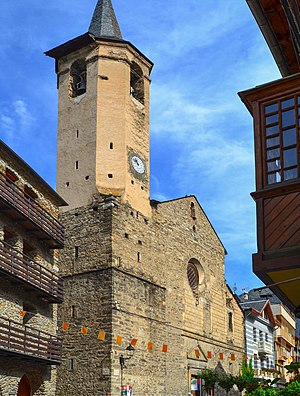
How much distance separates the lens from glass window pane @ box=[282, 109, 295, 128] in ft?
37.1

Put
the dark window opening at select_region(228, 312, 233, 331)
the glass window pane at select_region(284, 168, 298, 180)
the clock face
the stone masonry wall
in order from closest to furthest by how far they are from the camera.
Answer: the glass window pane at select_region(284, 168, 298, 180) < the stone masonry wall < the clock face < the dark window opening at select_region(228, 312, 233, 331)

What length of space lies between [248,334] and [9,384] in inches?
882

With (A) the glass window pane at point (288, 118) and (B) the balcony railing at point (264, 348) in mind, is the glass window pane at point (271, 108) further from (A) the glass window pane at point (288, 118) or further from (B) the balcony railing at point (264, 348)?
(B) the balcony railing at point (264, 348)

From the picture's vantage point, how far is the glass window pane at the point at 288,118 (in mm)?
11312

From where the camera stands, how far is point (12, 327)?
19844mm

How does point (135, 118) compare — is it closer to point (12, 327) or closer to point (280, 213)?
point (12, 327)

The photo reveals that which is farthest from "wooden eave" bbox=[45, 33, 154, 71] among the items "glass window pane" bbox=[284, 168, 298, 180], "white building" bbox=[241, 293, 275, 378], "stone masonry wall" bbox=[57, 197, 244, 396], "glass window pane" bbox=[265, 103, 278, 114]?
"glass window pane" bbox=[284, 168, 298, 180]

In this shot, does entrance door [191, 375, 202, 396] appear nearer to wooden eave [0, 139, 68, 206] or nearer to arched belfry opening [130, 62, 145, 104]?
wooden eave [0, 139, 68, 206]

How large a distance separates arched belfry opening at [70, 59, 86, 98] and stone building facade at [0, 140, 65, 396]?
283 inches

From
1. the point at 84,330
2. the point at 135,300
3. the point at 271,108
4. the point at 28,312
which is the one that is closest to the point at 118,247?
the point at 135,300

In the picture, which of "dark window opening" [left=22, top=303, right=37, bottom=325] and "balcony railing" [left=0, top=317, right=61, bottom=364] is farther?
"dark window opening" [left=22, top=303, right=37, bottom=325]

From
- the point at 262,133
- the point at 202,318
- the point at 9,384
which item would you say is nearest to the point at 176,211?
the point at 202,318

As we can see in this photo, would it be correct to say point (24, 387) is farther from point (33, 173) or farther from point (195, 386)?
point (195, 386)

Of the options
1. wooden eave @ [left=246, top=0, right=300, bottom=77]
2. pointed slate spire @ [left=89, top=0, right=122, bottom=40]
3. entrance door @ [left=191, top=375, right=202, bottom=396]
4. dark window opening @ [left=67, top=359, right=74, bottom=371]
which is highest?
pointed slate spire @ [left=89, top=0, right=122, bottom=40]
